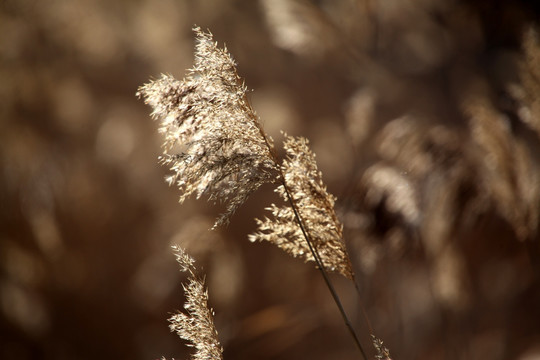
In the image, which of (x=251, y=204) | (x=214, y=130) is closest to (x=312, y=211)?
(x=214, y=130)

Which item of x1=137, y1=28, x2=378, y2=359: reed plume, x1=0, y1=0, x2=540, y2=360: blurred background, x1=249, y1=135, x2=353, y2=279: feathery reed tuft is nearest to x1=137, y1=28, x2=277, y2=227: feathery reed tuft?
x1=137, y1=28, x2=378, y2=359: reed plume

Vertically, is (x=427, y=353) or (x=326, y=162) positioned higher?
(x=326, y=162)

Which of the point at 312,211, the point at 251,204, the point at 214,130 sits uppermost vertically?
the point at 251,204

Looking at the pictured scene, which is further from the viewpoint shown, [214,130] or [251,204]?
[251,204]

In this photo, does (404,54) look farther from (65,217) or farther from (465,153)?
(65,217)

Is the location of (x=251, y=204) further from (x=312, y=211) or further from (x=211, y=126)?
(x=211, y=126)

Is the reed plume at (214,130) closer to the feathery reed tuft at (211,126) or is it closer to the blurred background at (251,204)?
the feathery reed tuft at (211,126)

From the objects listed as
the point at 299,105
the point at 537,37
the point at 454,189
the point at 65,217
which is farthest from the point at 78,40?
the point at 537,37
